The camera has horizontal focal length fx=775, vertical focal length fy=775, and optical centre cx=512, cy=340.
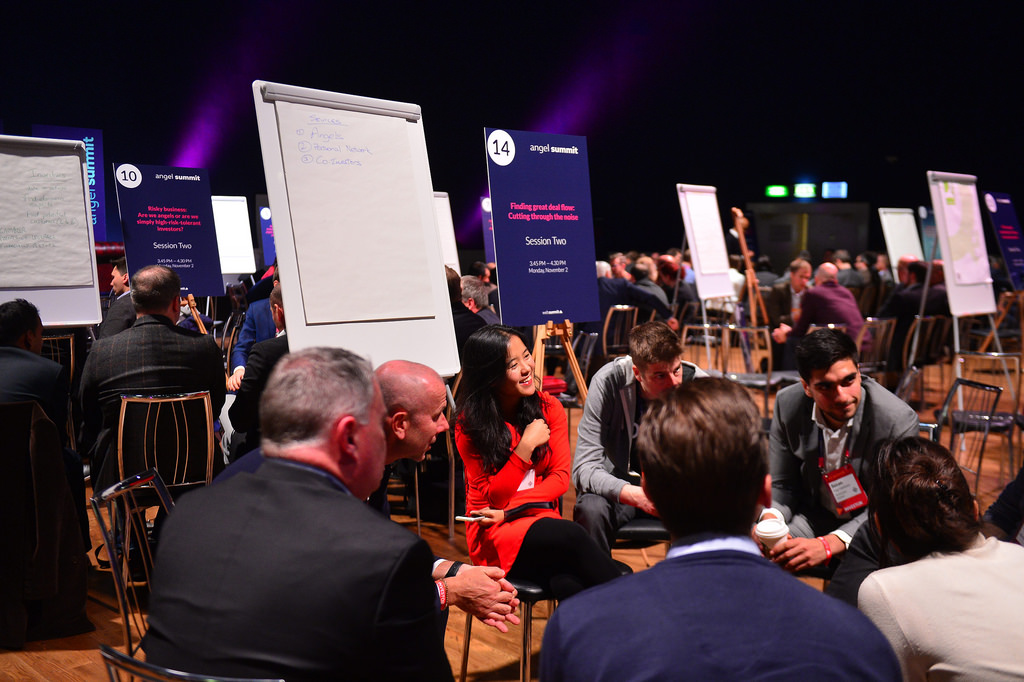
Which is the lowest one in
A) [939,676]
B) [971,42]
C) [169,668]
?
[939,676]

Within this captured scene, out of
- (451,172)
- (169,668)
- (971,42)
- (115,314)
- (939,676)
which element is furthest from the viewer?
(451,172)

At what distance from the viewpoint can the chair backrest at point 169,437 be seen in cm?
319

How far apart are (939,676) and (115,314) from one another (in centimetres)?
472

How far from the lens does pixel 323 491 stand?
4.28ft

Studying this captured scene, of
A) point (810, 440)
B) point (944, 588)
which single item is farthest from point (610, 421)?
point (944, 588)

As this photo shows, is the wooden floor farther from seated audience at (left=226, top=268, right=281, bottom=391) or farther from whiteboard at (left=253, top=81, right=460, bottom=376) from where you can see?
seated audience at (left=226, top=268, right=281, bottom=391)

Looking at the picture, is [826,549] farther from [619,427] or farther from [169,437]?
[169,437]

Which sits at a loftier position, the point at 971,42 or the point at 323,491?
the point at 971,42

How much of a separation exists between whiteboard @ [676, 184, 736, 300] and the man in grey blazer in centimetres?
397

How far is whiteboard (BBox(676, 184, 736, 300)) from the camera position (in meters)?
6.68

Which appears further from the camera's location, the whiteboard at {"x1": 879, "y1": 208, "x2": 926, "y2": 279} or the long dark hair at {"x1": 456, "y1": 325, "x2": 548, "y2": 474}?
the whiteboard at {"x1": 879, "y1": 208, "x2": 926, "y2": 279}

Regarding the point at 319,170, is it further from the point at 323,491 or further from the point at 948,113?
the point at 948,113

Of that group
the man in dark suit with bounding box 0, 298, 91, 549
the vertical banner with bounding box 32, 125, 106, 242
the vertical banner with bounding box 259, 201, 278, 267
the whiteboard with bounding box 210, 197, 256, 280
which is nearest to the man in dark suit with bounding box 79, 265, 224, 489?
the man in dark suit with bounding box 0, 298, 91, 549

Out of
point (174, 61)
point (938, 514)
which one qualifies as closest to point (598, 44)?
point (174, 61)
